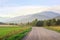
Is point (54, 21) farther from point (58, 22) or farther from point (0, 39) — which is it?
point (0, 39)

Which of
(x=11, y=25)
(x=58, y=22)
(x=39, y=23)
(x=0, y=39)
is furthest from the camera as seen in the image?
(x=39, y=23)

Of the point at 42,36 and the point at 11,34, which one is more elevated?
the point at 11,34

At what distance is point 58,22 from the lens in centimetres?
14462

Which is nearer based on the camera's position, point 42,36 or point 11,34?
point 42,36

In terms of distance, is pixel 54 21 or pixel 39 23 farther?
pixel 39 23

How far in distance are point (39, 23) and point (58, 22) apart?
4882 cm

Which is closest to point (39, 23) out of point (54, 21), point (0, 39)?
point (54, 21)

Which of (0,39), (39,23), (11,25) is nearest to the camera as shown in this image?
(0,39)

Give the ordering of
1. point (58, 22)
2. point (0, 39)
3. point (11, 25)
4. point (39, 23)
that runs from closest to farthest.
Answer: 1. point (0, 39)
2. point (11, 25)
3. point (58, 22)
4. point (39, 23)

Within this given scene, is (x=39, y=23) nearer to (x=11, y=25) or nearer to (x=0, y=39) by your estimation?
(x=11, y=25)

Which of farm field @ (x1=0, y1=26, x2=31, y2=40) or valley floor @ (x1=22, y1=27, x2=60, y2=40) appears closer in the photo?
farm field @ (x1=0, y1=26, x2=31, y2=40)

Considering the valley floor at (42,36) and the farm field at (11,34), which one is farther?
the valley floor at (42,36)

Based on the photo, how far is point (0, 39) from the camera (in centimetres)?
2278

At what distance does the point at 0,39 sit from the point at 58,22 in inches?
4900
